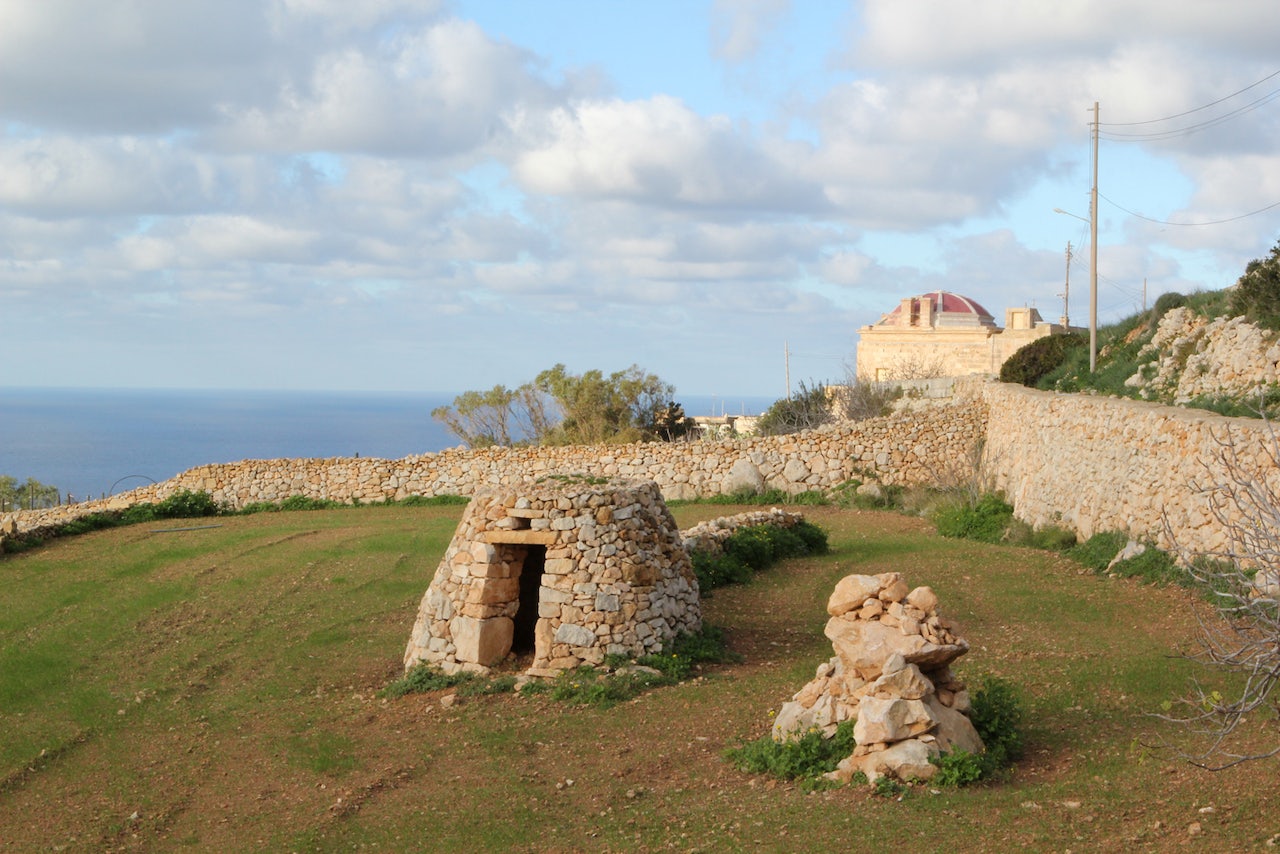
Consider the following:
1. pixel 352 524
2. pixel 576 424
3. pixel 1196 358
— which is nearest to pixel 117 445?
pixel 576 424

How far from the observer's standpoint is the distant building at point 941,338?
44781 mm

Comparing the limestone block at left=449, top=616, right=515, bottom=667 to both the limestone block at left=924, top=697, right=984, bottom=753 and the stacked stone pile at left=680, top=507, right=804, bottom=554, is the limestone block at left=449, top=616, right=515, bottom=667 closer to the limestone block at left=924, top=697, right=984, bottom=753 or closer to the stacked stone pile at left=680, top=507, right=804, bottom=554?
the stacked stone pile at left=680, top=507, right=804, bottom=554

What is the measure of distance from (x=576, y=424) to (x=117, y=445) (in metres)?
151

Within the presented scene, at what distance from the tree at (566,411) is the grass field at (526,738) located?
2670cm

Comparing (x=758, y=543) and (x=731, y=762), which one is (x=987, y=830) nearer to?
(x=731, y=762)

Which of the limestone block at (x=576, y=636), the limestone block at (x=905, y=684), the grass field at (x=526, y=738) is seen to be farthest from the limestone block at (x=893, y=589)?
the limestone block at (x=576, y=636)

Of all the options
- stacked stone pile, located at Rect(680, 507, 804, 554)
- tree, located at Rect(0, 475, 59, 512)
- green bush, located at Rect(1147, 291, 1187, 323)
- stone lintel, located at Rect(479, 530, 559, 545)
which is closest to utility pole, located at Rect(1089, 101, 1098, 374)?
green bush, located at Rect(1147, 291, 1187, 323)

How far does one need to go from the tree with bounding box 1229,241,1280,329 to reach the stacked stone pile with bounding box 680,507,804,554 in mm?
8341

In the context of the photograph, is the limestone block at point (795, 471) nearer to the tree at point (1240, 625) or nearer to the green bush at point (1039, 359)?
the green bush at point (1039, 359)

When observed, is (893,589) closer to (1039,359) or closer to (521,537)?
(521,537)

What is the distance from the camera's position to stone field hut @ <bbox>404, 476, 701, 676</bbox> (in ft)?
36.8

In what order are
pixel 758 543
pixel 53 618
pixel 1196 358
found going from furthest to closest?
1. pixel 1196 358
2. pixel 758 543
3. pixel 53 618

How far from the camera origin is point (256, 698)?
11.5m

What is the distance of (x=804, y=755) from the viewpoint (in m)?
8.14
